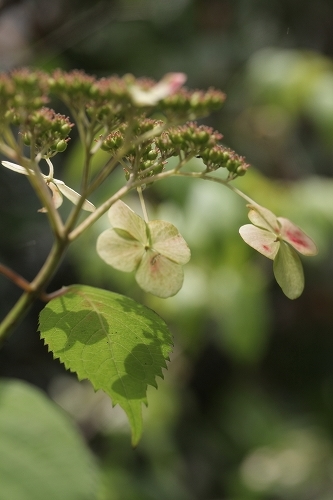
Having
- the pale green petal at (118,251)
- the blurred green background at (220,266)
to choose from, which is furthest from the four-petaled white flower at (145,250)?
the blurred green background at (220,266)

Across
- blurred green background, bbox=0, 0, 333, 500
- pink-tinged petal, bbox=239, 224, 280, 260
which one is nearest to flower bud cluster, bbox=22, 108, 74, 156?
pink-tinged petal, bbox=239, 224, 280, 260

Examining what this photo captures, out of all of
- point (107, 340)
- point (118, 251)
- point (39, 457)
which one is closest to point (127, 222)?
point (118, 251)

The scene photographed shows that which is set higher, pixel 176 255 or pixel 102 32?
pixel 102 32

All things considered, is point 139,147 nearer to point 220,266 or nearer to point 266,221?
point 266,221

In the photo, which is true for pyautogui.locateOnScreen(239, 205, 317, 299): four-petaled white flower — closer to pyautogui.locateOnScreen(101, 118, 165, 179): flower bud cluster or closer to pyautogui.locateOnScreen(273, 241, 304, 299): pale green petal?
pyautogui.locateOnScreen(273, 241, 304, 299): pale green petal

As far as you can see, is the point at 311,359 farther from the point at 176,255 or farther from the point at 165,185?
the point at 176,255

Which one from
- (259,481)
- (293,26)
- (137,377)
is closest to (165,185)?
(137,377)

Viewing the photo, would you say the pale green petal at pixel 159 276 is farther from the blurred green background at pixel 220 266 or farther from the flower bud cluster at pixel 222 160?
the blurred green background at pixel 220 266
